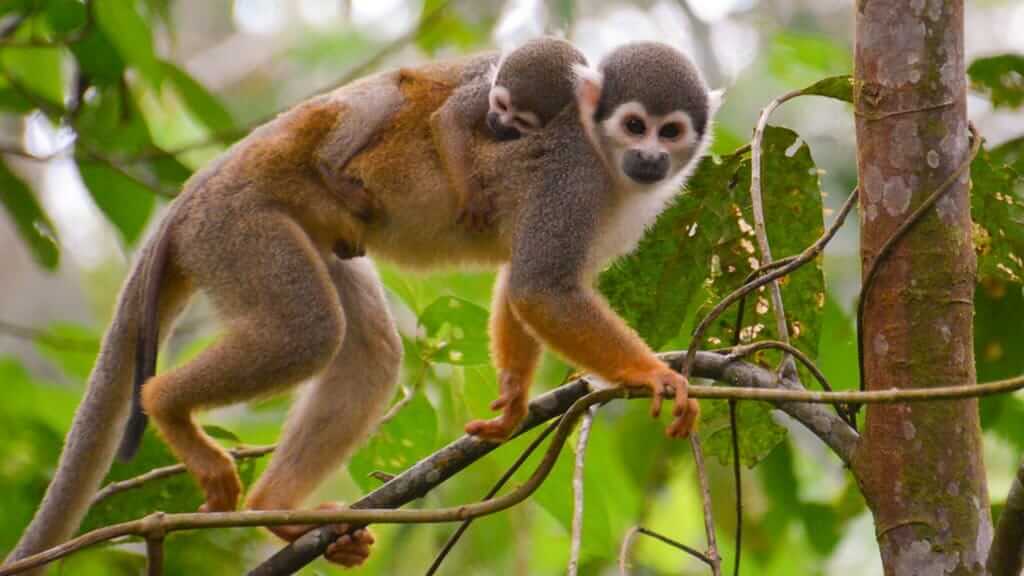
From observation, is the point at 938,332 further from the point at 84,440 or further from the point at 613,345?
the point at 84,440

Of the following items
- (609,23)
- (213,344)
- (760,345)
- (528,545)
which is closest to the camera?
(760,345)

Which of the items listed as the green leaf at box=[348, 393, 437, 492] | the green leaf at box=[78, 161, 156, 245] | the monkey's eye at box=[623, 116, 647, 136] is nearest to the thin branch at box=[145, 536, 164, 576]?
the green leaf at box=[348, 393, 437, 492]

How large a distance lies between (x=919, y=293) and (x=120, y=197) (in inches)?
125

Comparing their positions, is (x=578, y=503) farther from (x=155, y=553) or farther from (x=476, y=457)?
(x=155, y=553)

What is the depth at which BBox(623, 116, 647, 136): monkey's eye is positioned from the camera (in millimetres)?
3650

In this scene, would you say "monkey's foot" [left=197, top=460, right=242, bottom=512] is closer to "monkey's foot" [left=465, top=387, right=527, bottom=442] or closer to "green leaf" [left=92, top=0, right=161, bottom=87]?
"monkey's foot" [left=465, top=387, right=527, bottom=442]

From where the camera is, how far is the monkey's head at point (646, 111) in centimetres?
362

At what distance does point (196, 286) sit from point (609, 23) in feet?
12.6

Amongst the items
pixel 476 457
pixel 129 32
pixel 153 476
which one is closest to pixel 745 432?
pixel 476 457

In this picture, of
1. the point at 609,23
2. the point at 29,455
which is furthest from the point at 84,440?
the point at 609,23

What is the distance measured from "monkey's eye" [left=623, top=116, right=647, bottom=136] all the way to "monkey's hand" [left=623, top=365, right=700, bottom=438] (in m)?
0.93

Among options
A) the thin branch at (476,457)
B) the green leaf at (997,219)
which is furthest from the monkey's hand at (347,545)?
the green leaf at (997,219)

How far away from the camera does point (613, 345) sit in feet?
10.8

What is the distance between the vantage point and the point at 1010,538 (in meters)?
2.10
